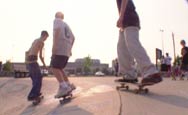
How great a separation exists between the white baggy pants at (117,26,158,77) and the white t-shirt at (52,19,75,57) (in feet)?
3.76

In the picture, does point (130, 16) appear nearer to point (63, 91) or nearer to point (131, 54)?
point (131, 54)

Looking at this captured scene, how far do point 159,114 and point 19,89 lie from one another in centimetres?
778

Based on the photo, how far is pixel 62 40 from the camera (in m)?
8.34

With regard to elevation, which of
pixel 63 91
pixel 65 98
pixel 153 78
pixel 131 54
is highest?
pixel 131 54

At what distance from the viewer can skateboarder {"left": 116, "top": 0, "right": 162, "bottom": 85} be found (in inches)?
289

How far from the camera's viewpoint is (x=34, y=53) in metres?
9.65

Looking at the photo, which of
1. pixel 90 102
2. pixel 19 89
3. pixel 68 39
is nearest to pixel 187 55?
pixel 19 89

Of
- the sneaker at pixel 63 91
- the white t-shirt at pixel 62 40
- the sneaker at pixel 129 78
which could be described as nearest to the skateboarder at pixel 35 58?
the white t-shirt at pixel 62 40

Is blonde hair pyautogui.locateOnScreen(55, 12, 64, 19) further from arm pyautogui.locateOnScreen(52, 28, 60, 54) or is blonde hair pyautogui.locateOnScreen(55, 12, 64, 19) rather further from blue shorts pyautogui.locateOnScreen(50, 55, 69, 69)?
blue shorts pyautogui.locateOnScreen(50, 55, 69, 69)

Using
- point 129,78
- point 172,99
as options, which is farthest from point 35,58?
point 172,99

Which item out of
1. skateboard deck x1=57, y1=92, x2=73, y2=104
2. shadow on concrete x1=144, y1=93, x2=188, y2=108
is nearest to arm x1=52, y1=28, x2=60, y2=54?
skateboard deck x1=57, y1=92, x2=73, y2=104

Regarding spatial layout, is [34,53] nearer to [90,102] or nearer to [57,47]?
[57,47]

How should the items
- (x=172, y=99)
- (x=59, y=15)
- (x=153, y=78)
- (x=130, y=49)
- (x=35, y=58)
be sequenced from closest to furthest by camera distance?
(x=172, y=99)
(x=153, y=78)
(x=130, y=49)
(x=59, y=15)
(x=35, y=58)

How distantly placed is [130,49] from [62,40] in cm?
160
